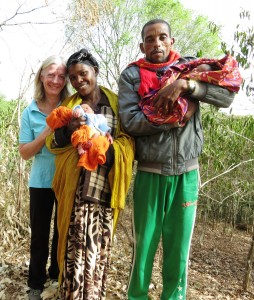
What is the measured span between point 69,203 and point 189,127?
32.7 inches

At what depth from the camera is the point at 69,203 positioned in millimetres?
1982

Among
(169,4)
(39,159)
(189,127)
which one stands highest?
(169,4)

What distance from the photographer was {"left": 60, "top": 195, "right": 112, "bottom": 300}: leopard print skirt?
199 cm

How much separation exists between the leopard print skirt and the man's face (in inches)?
37.2

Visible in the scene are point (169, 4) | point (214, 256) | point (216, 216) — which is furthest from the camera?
point (169, 4)

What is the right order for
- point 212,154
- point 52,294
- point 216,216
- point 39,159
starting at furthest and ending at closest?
1. point 216,216
2. point 212,154
3. point 52,294
4. point 39,159

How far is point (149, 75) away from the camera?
2.03m

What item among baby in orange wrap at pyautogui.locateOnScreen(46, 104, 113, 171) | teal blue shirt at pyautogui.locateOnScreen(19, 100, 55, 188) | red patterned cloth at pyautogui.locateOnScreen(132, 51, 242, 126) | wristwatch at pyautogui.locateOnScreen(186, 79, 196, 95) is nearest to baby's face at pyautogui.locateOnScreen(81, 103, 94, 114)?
baby in orange wrap at pyautogui.locateOnScreen(46, 104, 113, 171)

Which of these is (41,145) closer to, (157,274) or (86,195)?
(86,195)

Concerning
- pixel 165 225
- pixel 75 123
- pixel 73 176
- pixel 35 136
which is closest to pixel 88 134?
pixel 75 123

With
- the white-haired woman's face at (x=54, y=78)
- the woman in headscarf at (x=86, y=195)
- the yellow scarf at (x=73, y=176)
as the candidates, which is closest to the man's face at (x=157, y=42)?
the woman in headscarf at (x=86, y=195)

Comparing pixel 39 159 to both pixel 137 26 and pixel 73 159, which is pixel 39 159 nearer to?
pixel 73 159

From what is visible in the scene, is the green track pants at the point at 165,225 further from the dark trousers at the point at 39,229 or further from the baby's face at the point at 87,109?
the dark trousers at the point at 39,229

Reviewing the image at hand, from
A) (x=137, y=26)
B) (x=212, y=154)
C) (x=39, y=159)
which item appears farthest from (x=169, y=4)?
(x=39, y=159)
